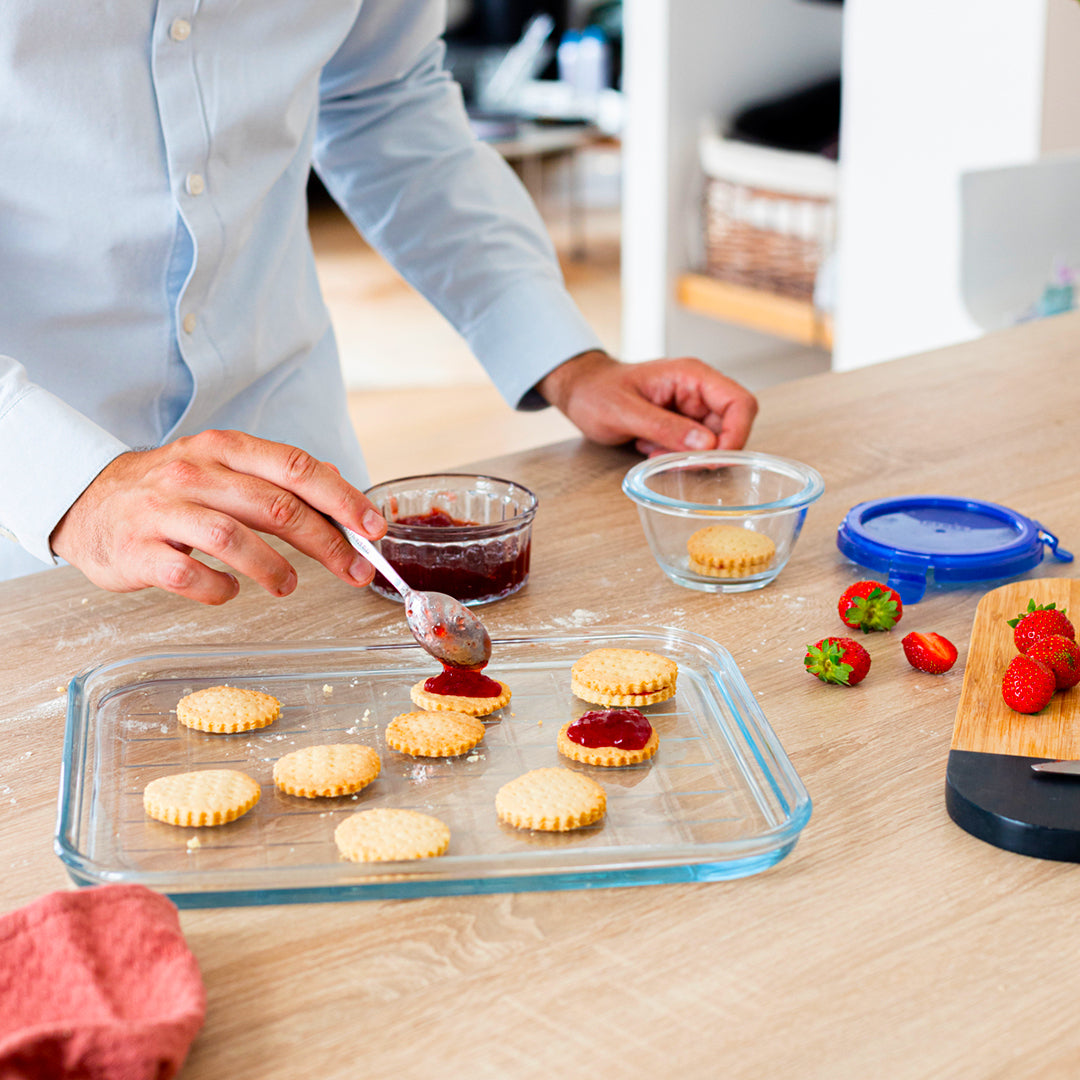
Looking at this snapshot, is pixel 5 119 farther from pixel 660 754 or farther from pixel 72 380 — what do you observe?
pixel 660 754

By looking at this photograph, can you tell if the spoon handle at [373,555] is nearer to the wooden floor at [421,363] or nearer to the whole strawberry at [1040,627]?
the whole strawberry at [1040,627]

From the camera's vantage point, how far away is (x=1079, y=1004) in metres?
0.63

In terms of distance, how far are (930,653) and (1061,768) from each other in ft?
0.63

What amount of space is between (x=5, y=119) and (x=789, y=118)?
3.25 meters

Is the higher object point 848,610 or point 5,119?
point 5,119

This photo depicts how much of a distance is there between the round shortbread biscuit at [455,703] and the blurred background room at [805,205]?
6.63 feet

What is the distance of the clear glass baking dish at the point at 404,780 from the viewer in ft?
2.31

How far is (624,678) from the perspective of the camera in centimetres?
90

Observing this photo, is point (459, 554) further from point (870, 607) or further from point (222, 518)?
point (870, 607)

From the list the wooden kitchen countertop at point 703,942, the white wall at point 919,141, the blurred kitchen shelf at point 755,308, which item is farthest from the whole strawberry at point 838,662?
the blurred kitchen shelf at point 755,308

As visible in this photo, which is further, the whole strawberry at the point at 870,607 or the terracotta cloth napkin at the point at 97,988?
the whole strawberry at the point at 870,607

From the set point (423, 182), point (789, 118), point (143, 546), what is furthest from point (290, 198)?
point (789, 118)

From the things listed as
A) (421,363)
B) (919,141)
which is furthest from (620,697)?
(421,363)

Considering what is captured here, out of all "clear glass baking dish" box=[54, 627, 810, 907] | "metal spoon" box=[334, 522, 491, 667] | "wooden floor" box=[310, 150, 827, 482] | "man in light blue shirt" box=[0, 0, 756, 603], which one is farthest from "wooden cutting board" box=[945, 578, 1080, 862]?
"wooden floor" box=[310, 150, 827, 482]
